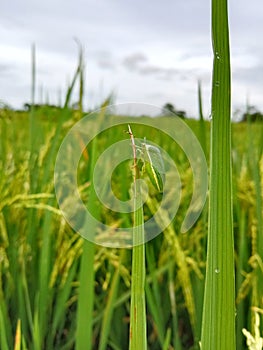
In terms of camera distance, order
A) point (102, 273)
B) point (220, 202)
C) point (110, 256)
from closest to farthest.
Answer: point (220, 202), point (110, 256), point (102, 273)

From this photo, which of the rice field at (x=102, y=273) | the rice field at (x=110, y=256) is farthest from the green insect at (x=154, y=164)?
the rice field at (x=102, y=273)

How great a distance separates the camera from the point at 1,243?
0.72m

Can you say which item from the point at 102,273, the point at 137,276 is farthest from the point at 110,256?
the point at 137,276

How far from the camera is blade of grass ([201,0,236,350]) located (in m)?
0.19

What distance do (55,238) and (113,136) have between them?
0.23 meters

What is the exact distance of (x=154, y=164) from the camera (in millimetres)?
211

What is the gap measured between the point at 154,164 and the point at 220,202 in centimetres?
3

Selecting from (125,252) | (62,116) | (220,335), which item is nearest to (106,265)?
(125,252)

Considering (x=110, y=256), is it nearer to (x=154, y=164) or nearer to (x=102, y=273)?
(x=102, y=273)

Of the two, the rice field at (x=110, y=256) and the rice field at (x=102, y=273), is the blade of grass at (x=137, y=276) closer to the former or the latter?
the rice field at (x=110, y=256)

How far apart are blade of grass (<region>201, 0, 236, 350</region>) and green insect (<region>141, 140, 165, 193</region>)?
2cm

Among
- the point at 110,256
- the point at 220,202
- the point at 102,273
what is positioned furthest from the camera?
the point at 102,273

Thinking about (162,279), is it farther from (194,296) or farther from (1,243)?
(1,243)

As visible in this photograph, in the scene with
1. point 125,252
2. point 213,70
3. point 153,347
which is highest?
point 213,70
